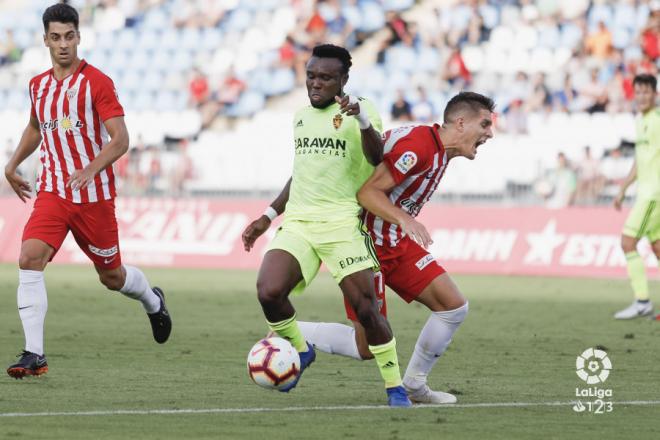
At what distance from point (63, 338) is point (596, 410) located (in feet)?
19.5

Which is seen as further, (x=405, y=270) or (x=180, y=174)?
(x=180, y=174)

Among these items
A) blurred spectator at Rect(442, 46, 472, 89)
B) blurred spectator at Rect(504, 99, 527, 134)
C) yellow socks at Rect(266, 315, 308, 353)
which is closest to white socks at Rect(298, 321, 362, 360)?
yellow socks at Rect(266, 315, 308, 353)

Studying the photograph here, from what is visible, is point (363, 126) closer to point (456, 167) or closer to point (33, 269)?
point (33, 269)

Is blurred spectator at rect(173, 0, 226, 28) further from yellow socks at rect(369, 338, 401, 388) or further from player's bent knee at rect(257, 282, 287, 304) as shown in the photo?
yellow socks at rect(369, 338, 401, 388)

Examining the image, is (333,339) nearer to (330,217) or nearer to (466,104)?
(330,217)

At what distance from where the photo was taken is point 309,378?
9367mm

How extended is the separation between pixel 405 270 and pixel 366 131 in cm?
104

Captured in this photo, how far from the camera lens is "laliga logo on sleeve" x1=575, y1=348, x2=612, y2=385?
31.5 ft

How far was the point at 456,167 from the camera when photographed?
2411cm

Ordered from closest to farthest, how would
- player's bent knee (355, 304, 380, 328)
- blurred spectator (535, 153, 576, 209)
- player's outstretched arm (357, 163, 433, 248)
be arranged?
player's outstretched arm (357, 163, 433, 248), player's bent knee (355, 304, 380, 328), blurred spectator (535, 153, 576, 209)

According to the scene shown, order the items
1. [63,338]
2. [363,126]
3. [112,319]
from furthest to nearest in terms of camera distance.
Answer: [112,319]
[63,338]
[363,126]

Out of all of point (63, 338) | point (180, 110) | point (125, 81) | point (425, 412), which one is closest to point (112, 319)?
point (63, 338)

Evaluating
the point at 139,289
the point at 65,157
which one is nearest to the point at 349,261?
the point at 65,157

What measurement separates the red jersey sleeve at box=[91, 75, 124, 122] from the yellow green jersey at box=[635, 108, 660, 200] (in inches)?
306
